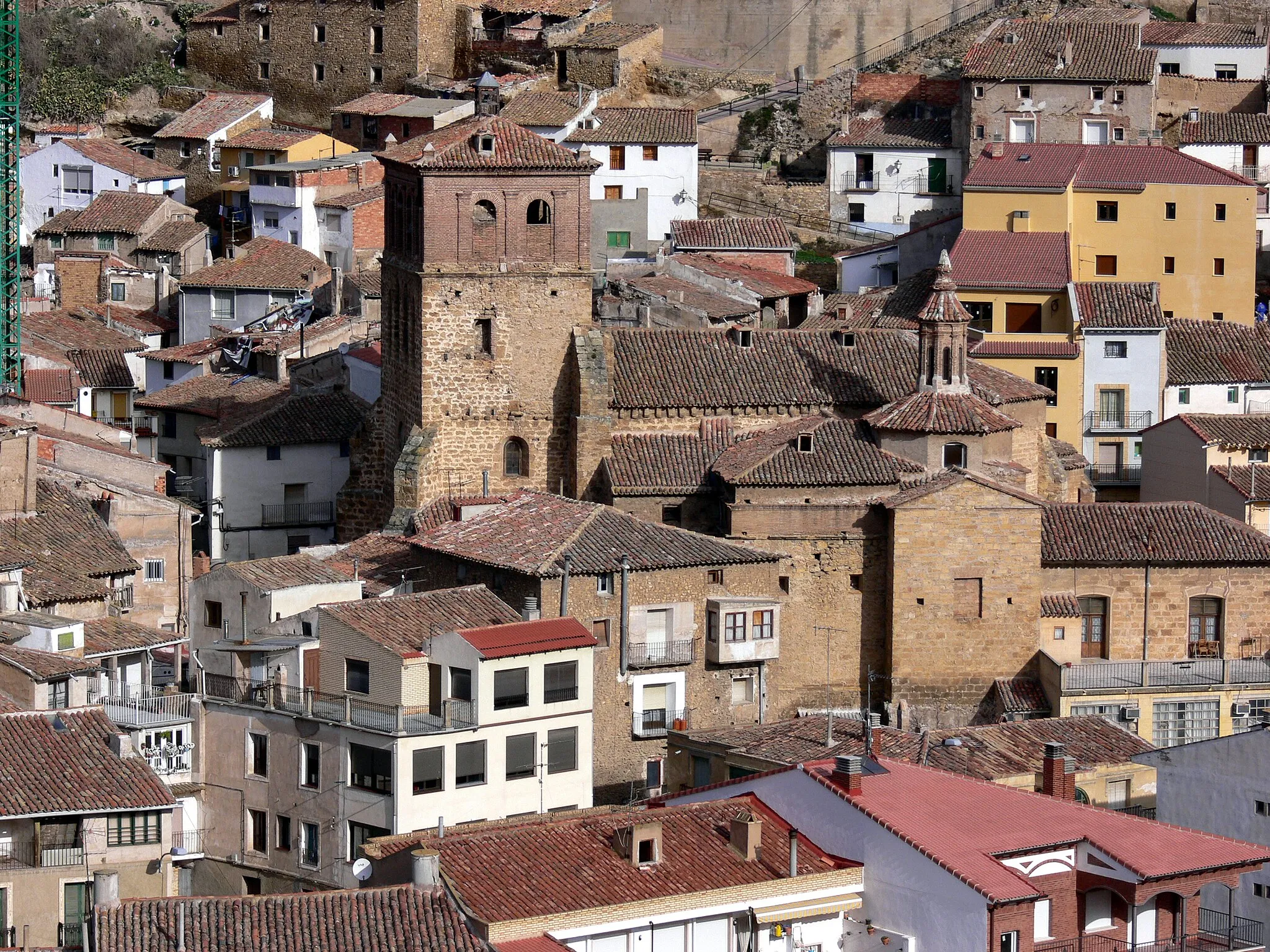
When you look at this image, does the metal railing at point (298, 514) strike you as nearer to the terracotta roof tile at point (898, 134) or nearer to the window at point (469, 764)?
the window at point (469, 764)

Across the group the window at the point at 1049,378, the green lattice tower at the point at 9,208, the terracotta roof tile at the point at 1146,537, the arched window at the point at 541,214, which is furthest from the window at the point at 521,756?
the green lattice tower at the point at 9,208

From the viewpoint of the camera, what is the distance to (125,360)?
279 ft

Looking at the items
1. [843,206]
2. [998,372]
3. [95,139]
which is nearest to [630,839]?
[998,372]

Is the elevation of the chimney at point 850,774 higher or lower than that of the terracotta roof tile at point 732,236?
lower

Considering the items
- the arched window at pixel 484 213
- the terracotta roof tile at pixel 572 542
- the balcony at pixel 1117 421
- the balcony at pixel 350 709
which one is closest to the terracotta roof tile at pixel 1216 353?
the balcony at pixel 1117 421

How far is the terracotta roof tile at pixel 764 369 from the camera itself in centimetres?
6688

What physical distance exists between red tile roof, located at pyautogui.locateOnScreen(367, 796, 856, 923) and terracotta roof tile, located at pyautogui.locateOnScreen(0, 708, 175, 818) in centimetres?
401

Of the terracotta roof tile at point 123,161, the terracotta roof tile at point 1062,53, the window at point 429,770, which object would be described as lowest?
the window at point 429,770

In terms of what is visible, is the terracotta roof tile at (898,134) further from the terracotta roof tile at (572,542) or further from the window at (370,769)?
the window at (370,769)

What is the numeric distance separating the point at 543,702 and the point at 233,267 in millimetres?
37284

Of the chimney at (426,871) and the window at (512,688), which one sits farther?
the window at (512,688)

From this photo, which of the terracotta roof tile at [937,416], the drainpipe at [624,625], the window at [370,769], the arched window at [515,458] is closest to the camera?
the window at [370,769]

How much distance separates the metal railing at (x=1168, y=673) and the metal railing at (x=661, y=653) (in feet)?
23.4

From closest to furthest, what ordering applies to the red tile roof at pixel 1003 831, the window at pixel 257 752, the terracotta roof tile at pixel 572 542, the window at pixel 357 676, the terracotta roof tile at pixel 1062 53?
the red tile roof at pixel 1003 831 < the window at pixel 257 752 < the window at pixel 357 676 < the terracotta roof tile at pixel 572 542 < the terracotta roof tile at pixel 1062 53
